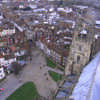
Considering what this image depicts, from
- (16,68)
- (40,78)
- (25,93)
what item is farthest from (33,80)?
(16,68)

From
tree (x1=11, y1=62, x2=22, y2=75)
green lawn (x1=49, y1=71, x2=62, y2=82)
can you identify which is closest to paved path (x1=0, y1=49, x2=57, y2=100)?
green lawn (x1=49, y1=71, x2=62, y2=82)

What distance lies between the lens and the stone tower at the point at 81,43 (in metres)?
13.1

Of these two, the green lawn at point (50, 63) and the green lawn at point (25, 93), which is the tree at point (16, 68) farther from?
the green lawn at point (50, 63)

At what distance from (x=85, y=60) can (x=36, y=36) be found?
22.7m

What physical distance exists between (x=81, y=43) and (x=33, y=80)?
36.8 feet

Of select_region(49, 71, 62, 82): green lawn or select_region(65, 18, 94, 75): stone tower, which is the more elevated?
select_region(65, 18, 94, 75): stone tower

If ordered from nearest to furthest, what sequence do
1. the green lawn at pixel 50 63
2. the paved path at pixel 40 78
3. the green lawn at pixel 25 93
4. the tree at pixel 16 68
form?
the green lawn at pixel 25 93 → the paved path at pixel 40 78 → the tree at pixel 16 68 → the green lawn at pixel 50 63

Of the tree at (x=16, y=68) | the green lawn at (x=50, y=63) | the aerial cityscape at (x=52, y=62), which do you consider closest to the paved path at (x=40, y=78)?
the aerial cityscape at (x=52, y=62)

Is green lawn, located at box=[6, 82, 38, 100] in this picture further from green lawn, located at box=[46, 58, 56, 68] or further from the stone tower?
the stone tower

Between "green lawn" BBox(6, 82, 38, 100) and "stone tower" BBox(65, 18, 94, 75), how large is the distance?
7521mm

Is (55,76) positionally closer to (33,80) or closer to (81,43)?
(33,80)

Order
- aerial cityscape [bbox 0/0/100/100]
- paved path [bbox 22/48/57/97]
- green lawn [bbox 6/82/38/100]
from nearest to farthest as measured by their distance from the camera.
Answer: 1. aerial cityscape [bbox 0/0/100/100]
2. green lawn [bbox 6/82/38/100]
3. paved path [bbox 22/48/57/97]

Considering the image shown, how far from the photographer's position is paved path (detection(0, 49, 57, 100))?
61.5 feet

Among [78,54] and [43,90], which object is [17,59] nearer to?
[43,90]
